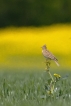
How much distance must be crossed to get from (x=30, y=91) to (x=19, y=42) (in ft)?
51.0

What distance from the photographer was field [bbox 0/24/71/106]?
7977 mm

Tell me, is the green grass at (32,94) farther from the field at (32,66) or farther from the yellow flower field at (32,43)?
the yellow flower field at (32,43)

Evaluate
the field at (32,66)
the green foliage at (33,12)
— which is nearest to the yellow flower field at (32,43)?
the field at (32,66)

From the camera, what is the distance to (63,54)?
22109 mm

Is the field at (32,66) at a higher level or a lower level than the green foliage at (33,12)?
lower

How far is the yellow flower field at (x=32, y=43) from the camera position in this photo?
20016 millimetres

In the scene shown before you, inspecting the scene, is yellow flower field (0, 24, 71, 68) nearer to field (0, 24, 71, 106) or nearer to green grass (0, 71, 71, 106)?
field (0, 24, 71, 106)

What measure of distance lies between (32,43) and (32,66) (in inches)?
286

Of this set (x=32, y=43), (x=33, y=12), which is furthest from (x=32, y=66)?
(x=33, y=12)

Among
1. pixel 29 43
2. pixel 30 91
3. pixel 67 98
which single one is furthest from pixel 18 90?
pixel 29 43

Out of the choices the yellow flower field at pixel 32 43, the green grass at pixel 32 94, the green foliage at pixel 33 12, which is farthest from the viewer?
the green foliage at pixel 33 12

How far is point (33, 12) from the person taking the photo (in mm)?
29000

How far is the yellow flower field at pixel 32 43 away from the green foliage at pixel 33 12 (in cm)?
62

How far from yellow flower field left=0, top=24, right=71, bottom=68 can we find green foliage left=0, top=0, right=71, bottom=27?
62cm
